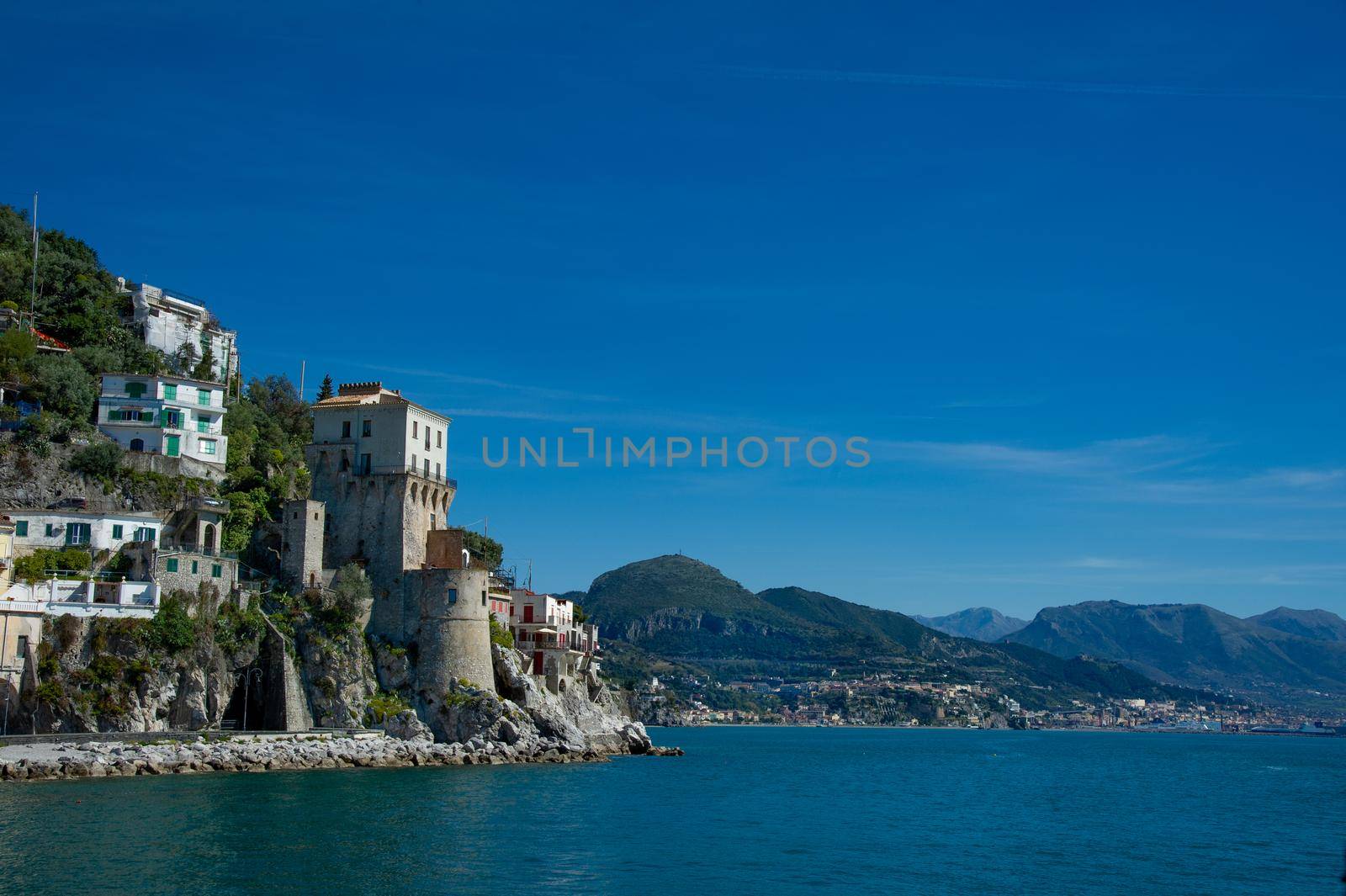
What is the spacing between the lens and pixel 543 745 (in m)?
65.2

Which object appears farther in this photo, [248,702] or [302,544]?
[302,544]

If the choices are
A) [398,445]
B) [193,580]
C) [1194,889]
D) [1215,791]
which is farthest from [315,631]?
[1215,791]

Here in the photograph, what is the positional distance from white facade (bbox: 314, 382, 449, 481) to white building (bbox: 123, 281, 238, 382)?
1825 cm

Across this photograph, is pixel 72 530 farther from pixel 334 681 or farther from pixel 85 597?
pixel 334 681

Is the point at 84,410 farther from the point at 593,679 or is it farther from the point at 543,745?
the point at 593,679

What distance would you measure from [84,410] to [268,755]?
25207mm

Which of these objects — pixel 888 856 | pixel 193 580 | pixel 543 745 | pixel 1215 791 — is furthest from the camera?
pixel 1215 791

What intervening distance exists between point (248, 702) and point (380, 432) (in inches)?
630

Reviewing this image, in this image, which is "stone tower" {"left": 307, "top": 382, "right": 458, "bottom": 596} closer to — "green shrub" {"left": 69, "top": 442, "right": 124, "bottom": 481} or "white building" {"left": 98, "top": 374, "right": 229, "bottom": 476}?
"white building" {"left": 98, "top": 374, "right": 229, "bottom": 476}

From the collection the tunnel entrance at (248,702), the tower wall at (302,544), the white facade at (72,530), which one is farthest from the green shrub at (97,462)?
the tunnel entrance at (248,702)

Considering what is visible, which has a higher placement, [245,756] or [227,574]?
[227,574]

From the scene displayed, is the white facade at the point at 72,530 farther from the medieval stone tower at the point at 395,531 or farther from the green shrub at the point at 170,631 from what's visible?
the medieval stone tower at the point at 395,531

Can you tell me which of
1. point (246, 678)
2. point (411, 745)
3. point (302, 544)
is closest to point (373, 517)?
point (302, 544)

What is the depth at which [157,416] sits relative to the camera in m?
68.3
